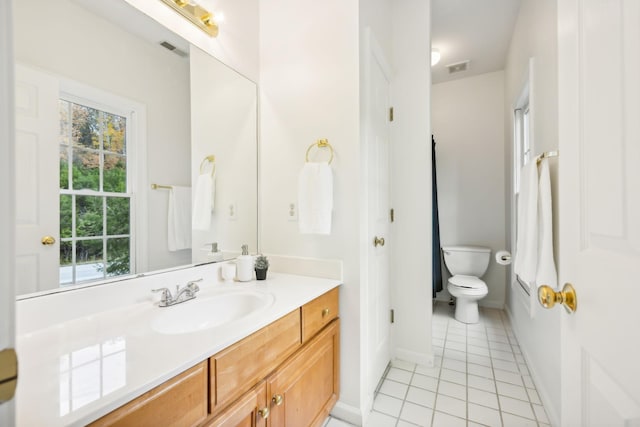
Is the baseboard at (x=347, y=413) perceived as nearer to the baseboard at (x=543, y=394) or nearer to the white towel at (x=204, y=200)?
the baseboard at (x=543, y=394)

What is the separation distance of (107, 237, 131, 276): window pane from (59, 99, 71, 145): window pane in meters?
0.37

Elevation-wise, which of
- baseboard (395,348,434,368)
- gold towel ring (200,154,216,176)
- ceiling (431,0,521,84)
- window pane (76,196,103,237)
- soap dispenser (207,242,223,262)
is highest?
ceiling (431,0,521,84)

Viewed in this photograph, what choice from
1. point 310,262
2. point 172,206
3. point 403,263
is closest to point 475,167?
point 403,263

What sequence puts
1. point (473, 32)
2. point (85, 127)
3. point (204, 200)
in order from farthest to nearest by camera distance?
1. point (473, 32)
2. point (204, 200)
3. point (85, 127)

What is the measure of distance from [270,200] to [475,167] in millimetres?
2686

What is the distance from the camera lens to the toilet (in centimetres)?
273

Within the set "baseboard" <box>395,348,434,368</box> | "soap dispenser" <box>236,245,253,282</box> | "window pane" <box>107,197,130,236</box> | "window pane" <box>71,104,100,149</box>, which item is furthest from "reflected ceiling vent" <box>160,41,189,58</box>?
"baseboard" <box>395,348,434,368</box>

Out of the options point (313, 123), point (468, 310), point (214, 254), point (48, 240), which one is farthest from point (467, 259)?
point (48, 240)

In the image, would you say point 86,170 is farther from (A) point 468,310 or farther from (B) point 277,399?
(A) point 468,310

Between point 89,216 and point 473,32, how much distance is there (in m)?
3.18

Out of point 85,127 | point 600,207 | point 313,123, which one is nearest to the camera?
point 600,207

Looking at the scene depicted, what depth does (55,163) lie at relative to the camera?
2.94 feet

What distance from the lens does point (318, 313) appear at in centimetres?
131

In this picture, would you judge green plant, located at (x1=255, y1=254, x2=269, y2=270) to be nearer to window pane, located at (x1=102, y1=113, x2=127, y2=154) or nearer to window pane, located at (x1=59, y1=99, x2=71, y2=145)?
window pane, located at (x1=102, y1=113, x2=127, y2=154)
